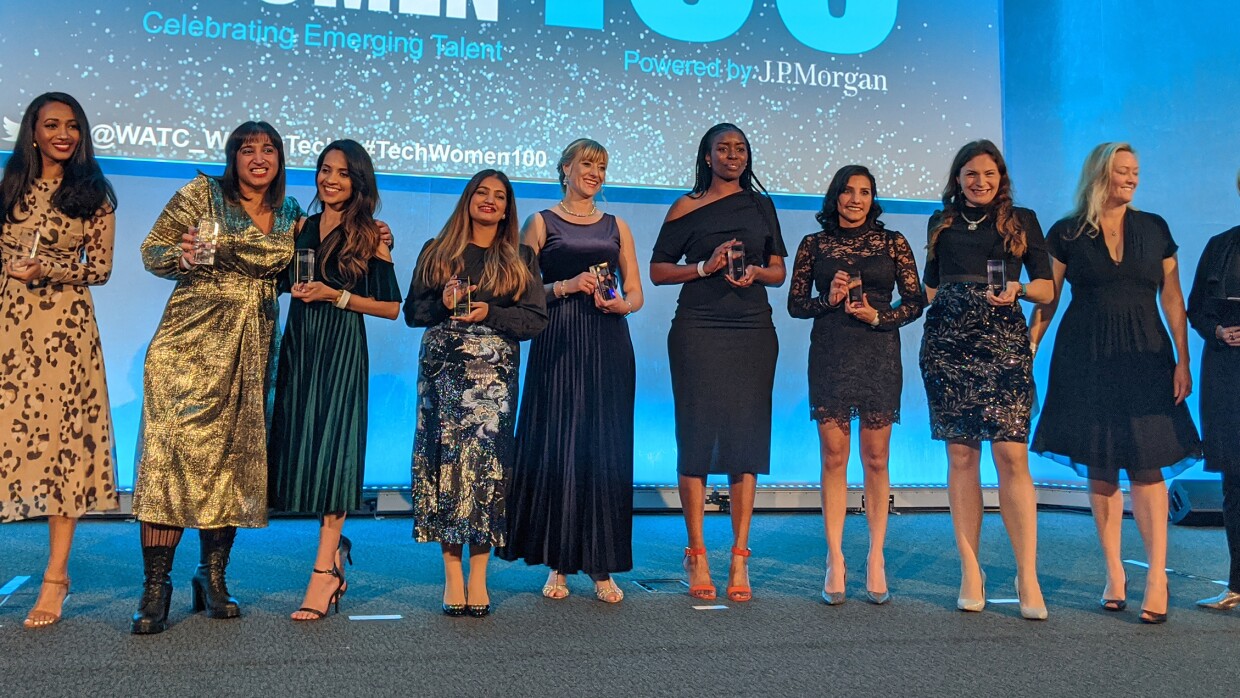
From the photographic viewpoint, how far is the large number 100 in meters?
5.79

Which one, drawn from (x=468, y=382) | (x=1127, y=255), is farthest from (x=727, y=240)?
(x=1127, y=255)

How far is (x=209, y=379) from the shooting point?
9.98ft

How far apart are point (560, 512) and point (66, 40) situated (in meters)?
3.75

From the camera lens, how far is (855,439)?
7047mm

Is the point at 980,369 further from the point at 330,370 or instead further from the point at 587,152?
the point at 330,370

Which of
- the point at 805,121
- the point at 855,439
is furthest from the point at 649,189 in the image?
the point at 855,439

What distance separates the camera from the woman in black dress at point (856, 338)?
12.0 feet

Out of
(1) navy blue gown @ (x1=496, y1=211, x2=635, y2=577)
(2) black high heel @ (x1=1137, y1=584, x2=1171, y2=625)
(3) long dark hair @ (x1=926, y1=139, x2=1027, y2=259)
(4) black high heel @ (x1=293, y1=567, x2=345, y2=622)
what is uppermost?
(3) long dark hair @ (x1=926, y1=139, x2=1027, y2=259)

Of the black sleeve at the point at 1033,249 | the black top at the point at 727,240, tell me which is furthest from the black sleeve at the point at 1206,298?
the black top at the point at 727,240

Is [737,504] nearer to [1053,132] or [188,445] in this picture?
[188,445]

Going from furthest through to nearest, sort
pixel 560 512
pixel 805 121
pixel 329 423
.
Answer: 1. pixel 805 121
2. pixel 560 512
3. pixel 329 423

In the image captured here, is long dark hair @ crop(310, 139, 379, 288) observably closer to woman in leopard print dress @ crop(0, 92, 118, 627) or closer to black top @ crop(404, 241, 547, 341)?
black top @ crop(404, 241, 547, 341)

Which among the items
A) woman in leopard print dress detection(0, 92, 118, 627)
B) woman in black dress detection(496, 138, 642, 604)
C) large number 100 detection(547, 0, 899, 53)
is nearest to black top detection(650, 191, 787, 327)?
woman in black dress detection(496, 138, 642, 604)

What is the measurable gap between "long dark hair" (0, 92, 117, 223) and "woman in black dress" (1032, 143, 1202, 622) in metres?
3.22
